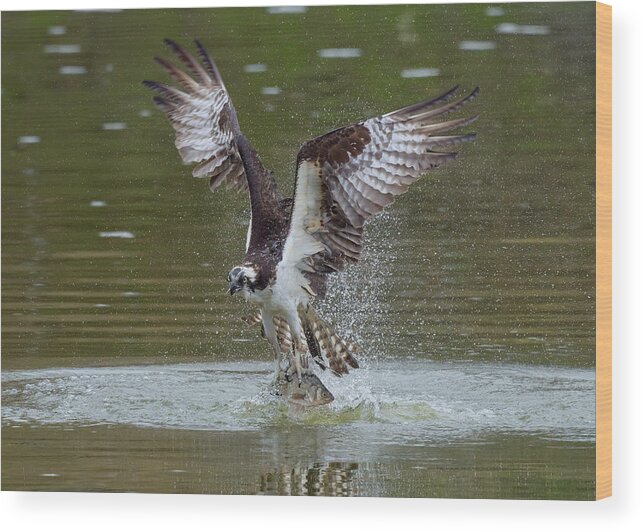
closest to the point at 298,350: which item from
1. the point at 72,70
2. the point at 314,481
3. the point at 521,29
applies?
the point at 314,481

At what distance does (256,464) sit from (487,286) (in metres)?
1.31

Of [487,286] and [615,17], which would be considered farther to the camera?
[487,286]

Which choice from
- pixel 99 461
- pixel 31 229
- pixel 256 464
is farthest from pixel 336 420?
pixel 31 229

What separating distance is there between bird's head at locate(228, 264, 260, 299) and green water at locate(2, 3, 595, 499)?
43 centimetres

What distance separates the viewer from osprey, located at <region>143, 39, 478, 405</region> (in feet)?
26.1

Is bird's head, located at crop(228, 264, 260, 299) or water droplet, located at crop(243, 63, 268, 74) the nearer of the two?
bird's head, located at crop(228, 264, 260, 299)

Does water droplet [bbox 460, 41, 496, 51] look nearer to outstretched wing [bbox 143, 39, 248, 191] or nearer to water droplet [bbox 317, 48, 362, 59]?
water droplet [bbox 317, 48, 362, 59]

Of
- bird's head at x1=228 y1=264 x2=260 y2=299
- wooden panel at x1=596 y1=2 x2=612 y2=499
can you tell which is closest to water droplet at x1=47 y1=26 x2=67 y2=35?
bird's head at x1=228 y1=264 x2=260 y2=299

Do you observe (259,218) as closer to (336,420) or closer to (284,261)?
(284,261)

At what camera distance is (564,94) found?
784 centimetres

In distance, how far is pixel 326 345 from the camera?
8.50m

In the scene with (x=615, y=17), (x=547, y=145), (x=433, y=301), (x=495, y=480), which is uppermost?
(x=615, y=17)

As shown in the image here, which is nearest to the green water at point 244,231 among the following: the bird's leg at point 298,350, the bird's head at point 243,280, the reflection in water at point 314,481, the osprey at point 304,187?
the reflection in water at point 314,481

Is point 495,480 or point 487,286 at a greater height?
point 487,286
